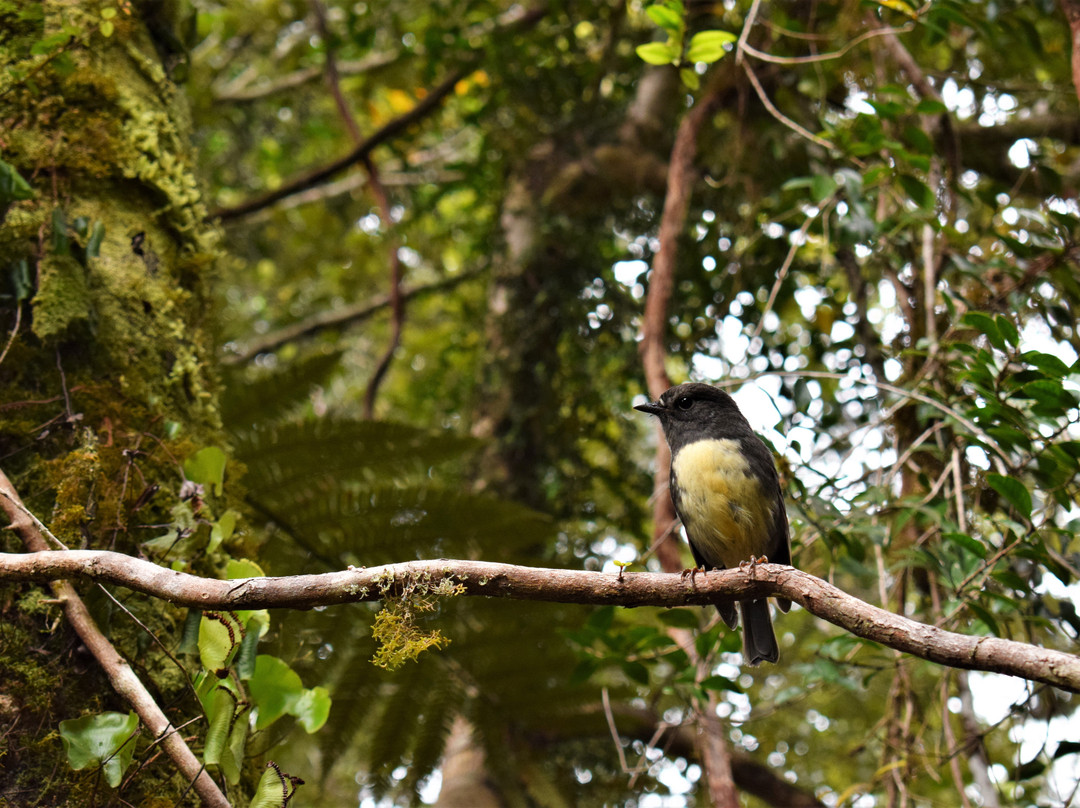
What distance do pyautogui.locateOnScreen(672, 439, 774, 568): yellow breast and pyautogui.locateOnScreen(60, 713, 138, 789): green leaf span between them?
2088 mm

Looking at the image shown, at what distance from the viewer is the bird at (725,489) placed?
315 centimetres

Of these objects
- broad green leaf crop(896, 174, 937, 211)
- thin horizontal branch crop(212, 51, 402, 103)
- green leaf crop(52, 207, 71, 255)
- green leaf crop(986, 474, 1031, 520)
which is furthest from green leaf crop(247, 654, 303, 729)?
thin horizontal branch crop(212, 51, 402, 103)

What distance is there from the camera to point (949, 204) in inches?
144

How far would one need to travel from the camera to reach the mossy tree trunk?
1.69 m

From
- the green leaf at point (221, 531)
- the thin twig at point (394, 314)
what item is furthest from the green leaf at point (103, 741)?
the thin twig at point (394, 314)

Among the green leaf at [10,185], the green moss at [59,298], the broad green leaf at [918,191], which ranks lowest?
the broad green leaf at [918,191]

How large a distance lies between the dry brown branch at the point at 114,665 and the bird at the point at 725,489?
1819mm

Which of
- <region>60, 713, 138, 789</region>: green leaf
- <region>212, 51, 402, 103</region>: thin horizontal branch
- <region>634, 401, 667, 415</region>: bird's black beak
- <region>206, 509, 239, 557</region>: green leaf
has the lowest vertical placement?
<region>634, 401, 667, 415</region>: bird's black beak

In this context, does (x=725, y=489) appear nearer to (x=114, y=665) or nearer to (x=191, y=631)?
(x=191, y=631)

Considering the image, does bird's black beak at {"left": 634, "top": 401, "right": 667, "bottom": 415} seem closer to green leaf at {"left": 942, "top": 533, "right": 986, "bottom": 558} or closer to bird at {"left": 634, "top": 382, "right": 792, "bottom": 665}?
bird at {"left": 634, "top": 382, "right": 792, "bottom": 665}

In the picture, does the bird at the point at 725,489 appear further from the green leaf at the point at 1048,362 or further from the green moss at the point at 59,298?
the green moss at the point at 59,298

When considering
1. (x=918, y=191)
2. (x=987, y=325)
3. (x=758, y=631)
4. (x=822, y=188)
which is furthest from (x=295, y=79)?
(x=987, y=325)

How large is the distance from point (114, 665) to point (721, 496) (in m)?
2.09

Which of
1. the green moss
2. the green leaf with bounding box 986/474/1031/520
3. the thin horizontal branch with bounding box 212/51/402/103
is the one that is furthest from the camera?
the thin horizontal branch with bounding box 212/51/402/103
